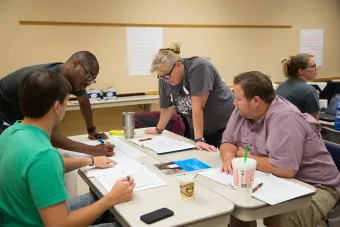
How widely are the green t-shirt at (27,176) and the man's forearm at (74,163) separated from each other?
1.50 ft

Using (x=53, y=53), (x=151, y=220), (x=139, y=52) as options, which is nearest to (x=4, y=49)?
(x=53, y=53)

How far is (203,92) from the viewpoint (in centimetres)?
224

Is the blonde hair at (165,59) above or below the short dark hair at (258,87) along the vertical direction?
above

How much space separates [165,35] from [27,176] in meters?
4.09

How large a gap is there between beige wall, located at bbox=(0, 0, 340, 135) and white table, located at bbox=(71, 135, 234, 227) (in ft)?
10.9

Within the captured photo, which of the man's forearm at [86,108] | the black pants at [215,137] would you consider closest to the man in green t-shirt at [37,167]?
the man's forearm at [86,108]

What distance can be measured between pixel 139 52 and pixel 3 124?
2.92 m

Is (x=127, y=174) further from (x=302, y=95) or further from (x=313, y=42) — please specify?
(x=313, y=42)

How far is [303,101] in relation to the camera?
2967 millimetres

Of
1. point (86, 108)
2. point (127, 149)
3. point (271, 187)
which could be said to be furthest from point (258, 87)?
point (86, 108)

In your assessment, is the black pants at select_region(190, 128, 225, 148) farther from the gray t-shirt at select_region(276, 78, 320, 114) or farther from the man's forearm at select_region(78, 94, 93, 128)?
the gray t-shirt at select_region(276, 78, 320, 114)

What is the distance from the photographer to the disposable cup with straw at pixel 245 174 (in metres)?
1.25

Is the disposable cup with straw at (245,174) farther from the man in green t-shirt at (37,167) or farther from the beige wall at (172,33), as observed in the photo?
the beige wall at (172,33)

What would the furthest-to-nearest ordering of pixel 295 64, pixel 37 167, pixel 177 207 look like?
1. pixel 295 64
2. pixel 177 207
3. pixel 37 167
